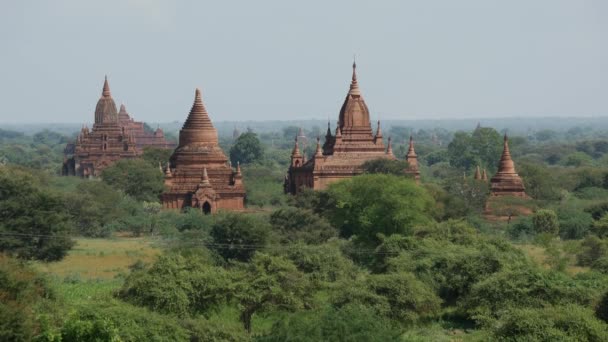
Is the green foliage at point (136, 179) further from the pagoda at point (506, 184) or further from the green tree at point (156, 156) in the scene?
the pagoda at point (506, 184)

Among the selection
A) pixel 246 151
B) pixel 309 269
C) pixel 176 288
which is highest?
pixel 176 288

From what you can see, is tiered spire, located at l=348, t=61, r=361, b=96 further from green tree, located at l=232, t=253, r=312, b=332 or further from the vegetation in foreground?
green tree, located at l=232, t=253, r=312, b=332

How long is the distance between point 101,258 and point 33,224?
2805 millimetres

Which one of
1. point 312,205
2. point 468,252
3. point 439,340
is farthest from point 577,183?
point 439,340

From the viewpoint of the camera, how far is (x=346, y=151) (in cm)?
6191

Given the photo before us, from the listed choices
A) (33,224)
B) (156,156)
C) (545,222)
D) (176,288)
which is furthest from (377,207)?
(156,156)

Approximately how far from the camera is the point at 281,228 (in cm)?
4759

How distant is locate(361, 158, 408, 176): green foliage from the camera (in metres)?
59.6

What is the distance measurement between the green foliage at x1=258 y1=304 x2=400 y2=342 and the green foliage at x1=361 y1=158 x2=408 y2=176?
30749mm

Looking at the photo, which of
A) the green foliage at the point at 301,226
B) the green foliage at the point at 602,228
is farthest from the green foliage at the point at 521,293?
the green foliage at the point at 602,228

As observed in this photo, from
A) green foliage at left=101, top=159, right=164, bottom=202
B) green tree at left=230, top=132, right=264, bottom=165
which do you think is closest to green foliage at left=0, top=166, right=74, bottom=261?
green foliage at left=101, top=159, right=164, bottom=202

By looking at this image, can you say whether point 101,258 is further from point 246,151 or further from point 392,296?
point 246,151

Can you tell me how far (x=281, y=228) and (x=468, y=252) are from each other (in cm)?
1045

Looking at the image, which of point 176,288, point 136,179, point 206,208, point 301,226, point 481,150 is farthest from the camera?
point 481,150
